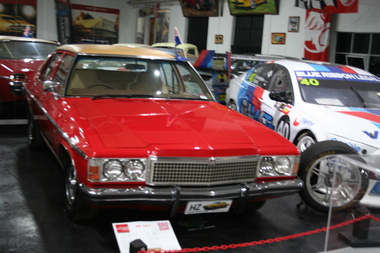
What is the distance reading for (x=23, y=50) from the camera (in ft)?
24.5

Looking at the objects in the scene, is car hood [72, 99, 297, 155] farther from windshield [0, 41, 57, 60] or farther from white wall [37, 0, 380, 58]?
white wall [37, 0, 380, 58]

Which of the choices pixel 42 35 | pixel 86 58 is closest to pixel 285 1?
pixel 42 35

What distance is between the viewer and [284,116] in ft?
18.7

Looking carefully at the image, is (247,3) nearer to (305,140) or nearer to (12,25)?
(12,25)

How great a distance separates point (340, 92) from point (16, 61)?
505 cm

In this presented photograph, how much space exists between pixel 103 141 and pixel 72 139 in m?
0.36

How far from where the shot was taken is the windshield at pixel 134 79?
4523 mm

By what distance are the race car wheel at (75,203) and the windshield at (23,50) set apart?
408cm

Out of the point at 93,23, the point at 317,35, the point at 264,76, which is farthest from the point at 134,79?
the point at 317,35

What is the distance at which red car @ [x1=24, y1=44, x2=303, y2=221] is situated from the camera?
3270mm

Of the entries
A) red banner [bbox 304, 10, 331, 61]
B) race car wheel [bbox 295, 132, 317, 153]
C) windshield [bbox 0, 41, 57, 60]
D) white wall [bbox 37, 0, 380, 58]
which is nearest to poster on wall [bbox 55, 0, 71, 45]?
white wall [bbox 37, 0, 380, 58]

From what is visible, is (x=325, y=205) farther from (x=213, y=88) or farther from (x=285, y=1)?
(x=285, y=1)

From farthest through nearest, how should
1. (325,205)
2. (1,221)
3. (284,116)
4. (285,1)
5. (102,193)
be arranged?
(285,1)
(284,116)
(325,205)
(1,221)
(102,193)

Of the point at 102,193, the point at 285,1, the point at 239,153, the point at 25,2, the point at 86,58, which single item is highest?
the point at 285,1
